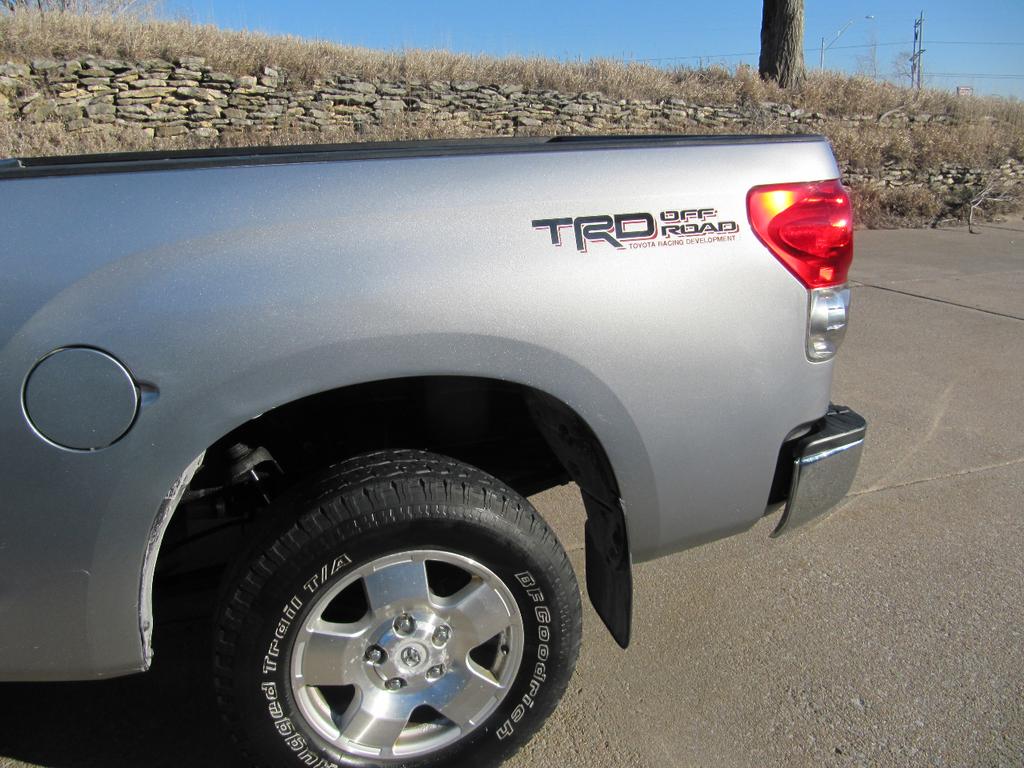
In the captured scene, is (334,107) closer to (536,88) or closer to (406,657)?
(536,88)

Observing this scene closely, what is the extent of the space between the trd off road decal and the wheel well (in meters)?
0.42

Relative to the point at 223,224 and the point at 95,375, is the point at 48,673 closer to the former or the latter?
the point at 95,375

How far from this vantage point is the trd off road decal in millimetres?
2035

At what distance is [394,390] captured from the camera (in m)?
2.52

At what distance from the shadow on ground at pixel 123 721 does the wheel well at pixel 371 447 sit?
29 cm

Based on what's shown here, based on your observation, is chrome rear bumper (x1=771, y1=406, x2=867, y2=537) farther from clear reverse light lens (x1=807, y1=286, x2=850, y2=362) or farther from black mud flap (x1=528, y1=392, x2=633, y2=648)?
black mud flap (x1=528, y1=392, x2=633, y2=648)

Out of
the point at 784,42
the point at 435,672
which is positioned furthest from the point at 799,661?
the point at 784,42

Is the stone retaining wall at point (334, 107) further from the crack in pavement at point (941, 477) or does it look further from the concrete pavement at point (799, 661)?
the crack in pavement at point (941, 477)

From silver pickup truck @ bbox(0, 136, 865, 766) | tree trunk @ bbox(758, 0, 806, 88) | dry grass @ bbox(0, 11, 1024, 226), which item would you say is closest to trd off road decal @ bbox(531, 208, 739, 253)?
silver pickup truck @ bbox(0, 136, 865, 766)

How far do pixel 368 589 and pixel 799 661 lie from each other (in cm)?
161

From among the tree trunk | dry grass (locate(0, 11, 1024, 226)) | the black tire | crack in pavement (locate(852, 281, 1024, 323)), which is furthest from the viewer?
the tree trunk

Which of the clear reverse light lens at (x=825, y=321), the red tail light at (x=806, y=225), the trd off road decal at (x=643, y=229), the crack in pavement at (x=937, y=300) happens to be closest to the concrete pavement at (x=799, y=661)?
the clear reverse light lens at (x=825, y=321)

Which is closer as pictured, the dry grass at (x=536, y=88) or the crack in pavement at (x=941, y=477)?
the crack in pavement at (x=941, y=477)

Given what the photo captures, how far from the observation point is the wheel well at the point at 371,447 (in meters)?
2.31
